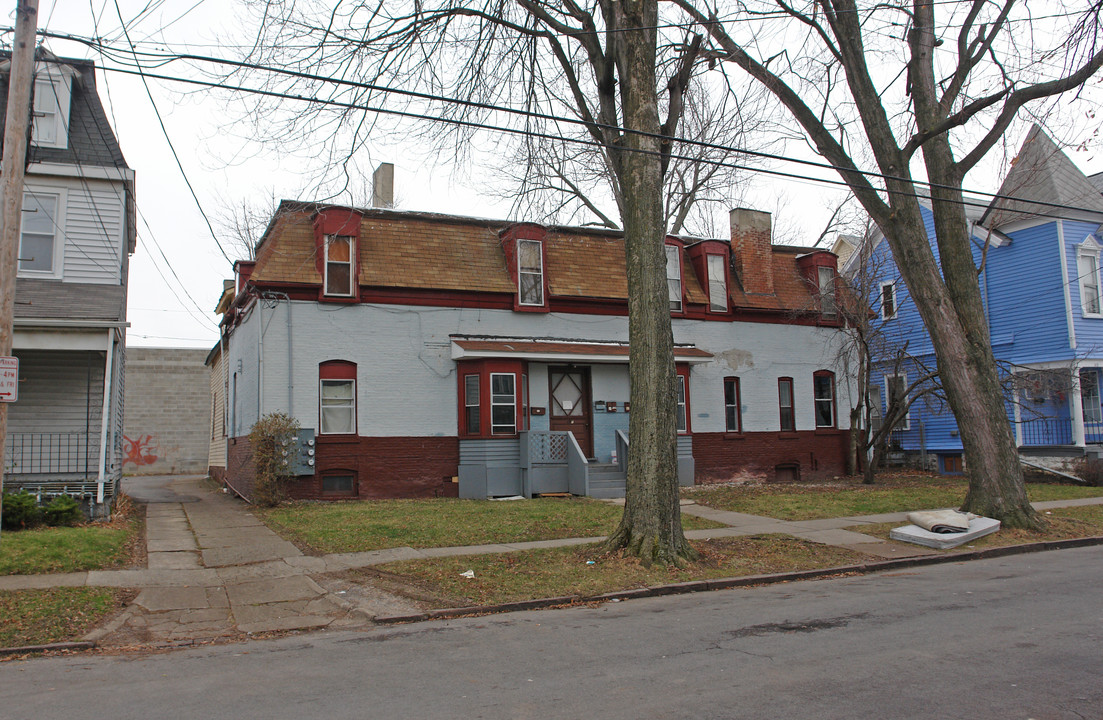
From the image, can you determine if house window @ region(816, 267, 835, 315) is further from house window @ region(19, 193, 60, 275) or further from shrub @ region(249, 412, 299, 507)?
house window @ region(19, 193, 60, 275)

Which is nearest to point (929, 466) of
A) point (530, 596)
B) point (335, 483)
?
point (335, 483)

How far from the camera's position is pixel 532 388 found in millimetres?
20391

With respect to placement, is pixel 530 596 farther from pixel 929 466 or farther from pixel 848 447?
pixel 929 466

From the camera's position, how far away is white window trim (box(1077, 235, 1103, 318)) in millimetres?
24266

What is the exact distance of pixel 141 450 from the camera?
105 feet

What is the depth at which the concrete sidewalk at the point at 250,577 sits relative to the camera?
8.43m

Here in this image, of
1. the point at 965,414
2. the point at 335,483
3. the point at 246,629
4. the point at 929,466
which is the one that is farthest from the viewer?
the point at 929,466

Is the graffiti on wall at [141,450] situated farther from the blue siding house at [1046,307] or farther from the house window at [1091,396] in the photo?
the house window at [1091,396]

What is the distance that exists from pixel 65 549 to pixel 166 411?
22.9 m

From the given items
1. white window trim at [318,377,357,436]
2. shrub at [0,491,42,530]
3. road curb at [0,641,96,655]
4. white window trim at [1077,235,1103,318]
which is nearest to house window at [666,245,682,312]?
white window trim at [318,377,357,436]

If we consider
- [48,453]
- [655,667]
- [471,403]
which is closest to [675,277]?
[471,403]

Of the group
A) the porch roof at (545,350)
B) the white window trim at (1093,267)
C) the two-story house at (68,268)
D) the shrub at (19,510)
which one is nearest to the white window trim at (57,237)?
the two-story house at (68,268)

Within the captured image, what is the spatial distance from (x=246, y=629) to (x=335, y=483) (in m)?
10.8

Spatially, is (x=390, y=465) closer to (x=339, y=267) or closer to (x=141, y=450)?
(x=339, y=267)
